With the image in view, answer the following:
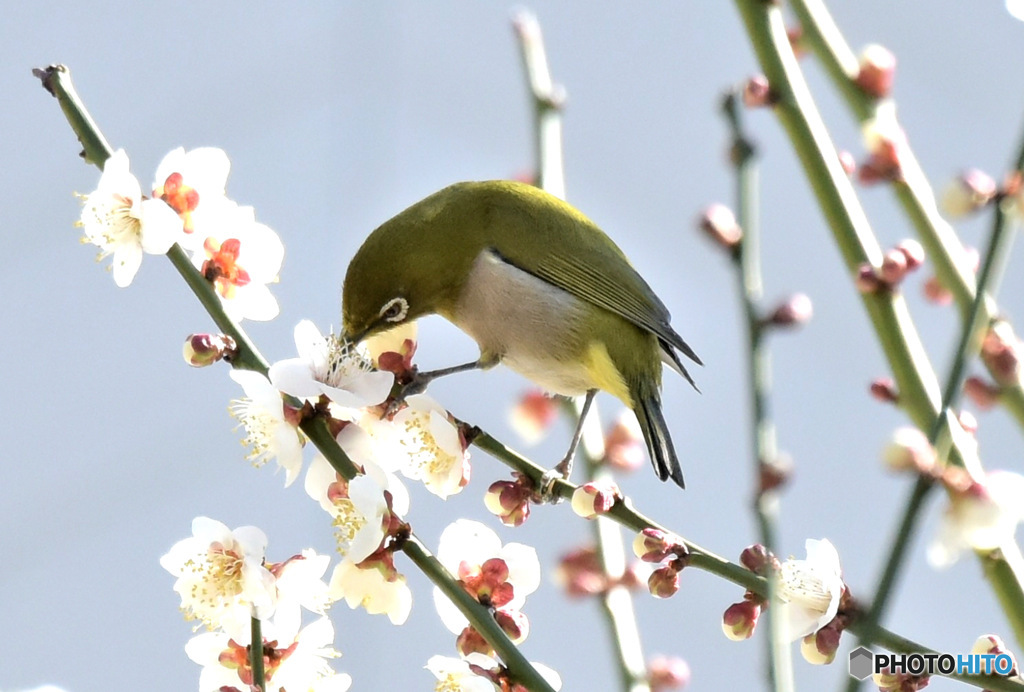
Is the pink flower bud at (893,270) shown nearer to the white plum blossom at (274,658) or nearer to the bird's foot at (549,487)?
the bird's foot at (549,487)

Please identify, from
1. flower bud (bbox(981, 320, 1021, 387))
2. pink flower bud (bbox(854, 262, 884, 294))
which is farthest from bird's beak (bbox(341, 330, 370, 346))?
flower bud (bbox(981, 320, 1021, 387))

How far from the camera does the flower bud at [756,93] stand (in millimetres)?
1251

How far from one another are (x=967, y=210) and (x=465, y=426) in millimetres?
514

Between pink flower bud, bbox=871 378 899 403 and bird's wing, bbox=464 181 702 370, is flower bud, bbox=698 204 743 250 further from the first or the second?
bird's wing, bbox=464 181 702 370

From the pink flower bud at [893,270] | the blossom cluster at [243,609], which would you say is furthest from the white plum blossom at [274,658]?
the pink flower bud at [893,270]

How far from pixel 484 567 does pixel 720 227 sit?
415 mm

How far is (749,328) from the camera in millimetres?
956

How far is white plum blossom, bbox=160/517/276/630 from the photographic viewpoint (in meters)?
1.07

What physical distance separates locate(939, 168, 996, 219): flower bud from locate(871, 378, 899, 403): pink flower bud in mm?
196

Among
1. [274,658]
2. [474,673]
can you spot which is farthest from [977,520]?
[274,658]

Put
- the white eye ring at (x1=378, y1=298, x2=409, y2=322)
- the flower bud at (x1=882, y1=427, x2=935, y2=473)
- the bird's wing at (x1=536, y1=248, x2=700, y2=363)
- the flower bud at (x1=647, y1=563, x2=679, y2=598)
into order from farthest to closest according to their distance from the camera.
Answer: the bird's wing at (x1=536, y1=248, x2=700, y2=363) → the white eye ring at (x1=378, y1=298, x2=409, y2=322) → the flower bud at (x1=647, y1=563, x2=679, y2=598) → the flower bud at (x1=882, y1=427, x2=935, y2=473)

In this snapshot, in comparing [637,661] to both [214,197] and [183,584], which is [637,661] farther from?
[214,197]

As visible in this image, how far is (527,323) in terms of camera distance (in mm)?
1837

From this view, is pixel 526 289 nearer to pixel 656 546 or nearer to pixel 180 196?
pixel 180 196
